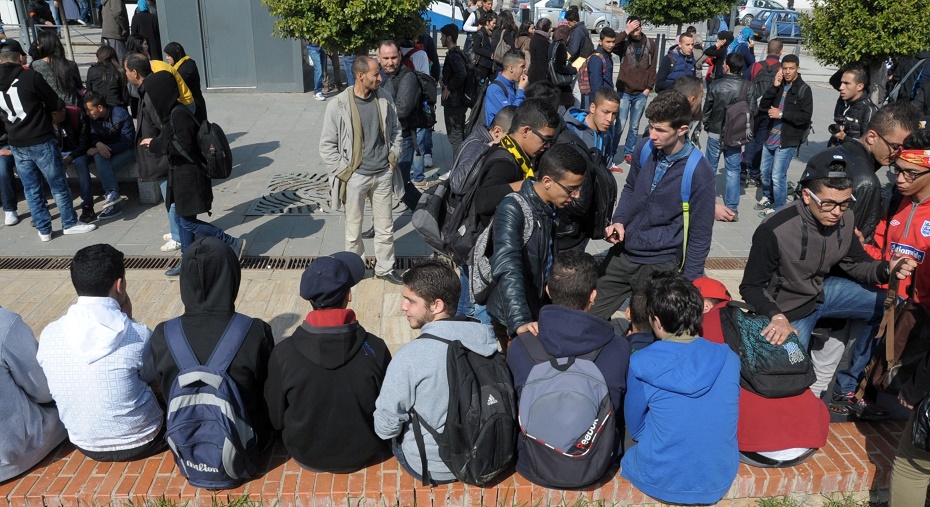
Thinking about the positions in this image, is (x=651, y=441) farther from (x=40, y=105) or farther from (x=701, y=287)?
(x=40, y=105)

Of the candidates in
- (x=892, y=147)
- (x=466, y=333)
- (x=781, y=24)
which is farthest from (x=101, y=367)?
(x=781, y=24)

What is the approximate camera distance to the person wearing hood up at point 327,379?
135 inches

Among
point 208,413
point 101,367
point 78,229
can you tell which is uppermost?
point 101,367

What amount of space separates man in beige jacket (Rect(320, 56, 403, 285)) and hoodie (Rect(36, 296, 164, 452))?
2.89 metres

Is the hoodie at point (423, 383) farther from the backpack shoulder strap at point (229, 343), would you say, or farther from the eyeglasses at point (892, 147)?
the eyeglasses at point (892, 147)

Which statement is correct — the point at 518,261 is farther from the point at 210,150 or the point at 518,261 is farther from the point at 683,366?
the point at 210,150

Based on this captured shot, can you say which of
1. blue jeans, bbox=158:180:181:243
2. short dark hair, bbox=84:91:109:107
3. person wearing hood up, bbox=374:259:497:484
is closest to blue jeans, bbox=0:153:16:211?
short dark hair, bbox=84:91:109:107

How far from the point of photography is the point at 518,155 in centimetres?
490

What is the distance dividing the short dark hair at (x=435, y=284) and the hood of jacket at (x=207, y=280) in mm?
882

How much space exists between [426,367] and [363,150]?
3.32 metres

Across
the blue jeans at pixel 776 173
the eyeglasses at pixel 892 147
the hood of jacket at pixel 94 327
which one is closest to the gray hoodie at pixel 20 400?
the hood of jacket at pixel 94 327

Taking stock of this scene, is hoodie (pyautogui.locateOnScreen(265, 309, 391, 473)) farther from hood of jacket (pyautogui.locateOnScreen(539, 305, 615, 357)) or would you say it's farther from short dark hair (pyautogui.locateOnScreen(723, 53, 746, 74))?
short dark hair (pyautogui.locateOnScreen(723, 53, 746, 74))

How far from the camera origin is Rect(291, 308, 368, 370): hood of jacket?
3.43m

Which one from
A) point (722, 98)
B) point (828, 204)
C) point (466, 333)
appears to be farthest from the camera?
point (722, 98)
